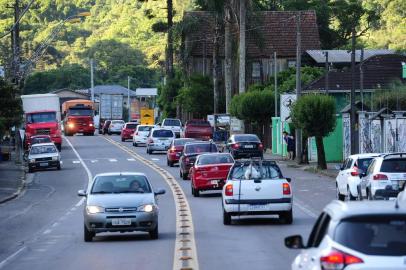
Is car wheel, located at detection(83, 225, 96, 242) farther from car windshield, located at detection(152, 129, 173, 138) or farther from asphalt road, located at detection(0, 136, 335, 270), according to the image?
car windshield, located at detection(152, 129, 173, 138)

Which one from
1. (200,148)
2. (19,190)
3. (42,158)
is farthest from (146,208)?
(42,158)

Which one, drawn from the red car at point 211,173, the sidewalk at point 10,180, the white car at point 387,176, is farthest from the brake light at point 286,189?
the sidewalk at point 10,180

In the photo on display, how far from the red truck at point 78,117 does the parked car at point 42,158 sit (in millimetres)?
40457

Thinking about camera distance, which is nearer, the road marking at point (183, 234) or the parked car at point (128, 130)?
the road marking at point (183, 234)

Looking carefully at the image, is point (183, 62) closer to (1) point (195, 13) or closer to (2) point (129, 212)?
(1) point (195, 13)

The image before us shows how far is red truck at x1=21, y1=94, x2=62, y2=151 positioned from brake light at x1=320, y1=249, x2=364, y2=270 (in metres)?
70.5

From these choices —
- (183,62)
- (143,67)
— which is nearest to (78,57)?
(143,67)

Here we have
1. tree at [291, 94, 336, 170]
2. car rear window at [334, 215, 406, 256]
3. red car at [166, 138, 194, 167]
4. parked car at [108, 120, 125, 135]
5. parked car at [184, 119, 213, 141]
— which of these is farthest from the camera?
parked car at [108, 120, 125, 135]

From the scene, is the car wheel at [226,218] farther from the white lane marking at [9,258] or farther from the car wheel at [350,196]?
the car wheel at [350,196]

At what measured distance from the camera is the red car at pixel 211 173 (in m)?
37.2

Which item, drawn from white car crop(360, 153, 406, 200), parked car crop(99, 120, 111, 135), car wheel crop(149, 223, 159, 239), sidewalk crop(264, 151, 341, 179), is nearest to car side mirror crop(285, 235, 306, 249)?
car wheel crop(149, 223, 159, 239)

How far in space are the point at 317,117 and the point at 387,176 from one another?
83.5 ft

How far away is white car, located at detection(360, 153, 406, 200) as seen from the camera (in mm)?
28227

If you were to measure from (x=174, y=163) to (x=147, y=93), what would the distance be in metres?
101
